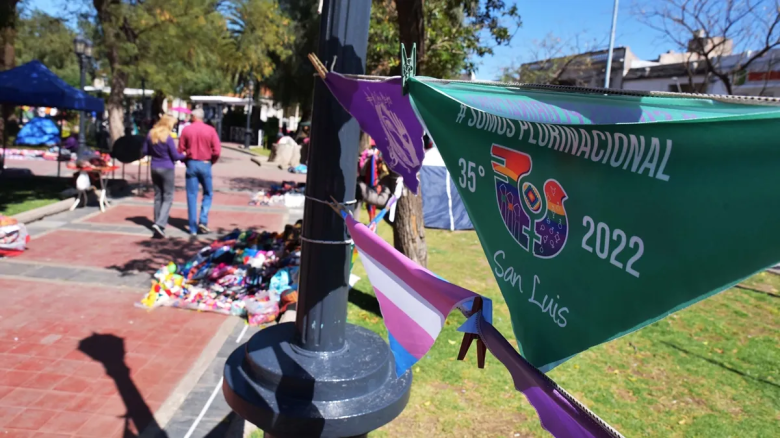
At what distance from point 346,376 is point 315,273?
45 centimetres

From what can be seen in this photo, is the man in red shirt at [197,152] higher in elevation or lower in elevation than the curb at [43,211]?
higher

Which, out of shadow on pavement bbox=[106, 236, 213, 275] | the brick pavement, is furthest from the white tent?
the brick pavement

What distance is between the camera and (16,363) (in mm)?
4547

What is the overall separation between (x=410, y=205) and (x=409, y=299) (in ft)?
14.2

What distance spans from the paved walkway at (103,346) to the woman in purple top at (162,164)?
0.41 metres

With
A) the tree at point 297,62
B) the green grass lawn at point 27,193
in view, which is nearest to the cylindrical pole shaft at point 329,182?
the green grass lawn at point 27,193

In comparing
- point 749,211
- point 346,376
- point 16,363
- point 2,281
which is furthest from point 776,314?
point 2,281

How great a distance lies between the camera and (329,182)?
2354 mm

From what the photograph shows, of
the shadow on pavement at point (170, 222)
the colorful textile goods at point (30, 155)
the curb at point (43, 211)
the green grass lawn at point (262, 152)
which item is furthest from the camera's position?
the green grass lawn at point (262, 152)

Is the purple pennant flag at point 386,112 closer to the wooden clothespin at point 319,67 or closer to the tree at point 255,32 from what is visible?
the wooden clothespin at point 319,67

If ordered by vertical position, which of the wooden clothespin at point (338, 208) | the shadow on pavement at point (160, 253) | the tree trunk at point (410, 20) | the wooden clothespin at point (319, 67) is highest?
the tree trunk at point (410, 20)

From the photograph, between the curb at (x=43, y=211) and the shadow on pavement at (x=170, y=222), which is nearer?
the curb at (x=43, y=211)

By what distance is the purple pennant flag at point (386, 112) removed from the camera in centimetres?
228

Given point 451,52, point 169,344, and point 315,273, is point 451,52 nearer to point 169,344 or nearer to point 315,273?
point 169,344
